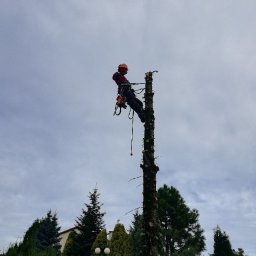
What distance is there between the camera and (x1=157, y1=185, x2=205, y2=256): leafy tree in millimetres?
37469

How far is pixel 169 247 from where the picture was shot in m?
37.2

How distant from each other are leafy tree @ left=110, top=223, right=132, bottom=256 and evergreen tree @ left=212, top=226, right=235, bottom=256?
42.0ft

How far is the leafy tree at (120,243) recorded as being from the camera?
110ft

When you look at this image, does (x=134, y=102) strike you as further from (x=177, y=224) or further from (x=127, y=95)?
(x=177, y=224)

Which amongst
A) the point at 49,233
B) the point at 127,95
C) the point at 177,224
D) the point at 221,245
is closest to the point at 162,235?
the point at 177,224

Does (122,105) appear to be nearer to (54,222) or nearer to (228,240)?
(228,240)

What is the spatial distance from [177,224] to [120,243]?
7842 millimetres

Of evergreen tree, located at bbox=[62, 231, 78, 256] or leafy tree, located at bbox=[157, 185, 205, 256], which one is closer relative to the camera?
evergreen tree, located at bbox=[62, 231, 78, 256]

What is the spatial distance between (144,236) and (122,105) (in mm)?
4951

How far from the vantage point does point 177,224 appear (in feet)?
127

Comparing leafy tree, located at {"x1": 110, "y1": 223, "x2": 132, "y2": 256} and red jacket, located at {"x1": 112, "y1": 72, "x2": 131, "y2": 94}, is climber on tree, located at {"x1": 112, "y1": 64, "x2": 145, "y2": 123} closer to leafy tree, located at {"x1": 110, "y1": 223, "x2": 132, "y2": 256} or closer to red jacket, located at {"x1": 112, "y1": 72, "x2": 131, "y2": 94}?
A: red jacket, located at {"x1": 112, "y1": 72, "x2": 131, "y2": 94}

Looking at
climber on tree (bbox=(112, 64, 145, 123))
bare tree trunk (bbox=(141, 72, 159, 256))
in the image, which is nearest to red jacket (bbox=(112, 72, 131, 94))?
climber on tree (bbox=(112, 64, 145, 123))

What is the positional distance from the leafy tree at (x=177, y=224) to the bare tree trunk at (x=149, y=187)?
101 feet

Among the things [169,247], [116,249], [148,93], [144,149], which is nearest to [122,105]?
[148,93]
